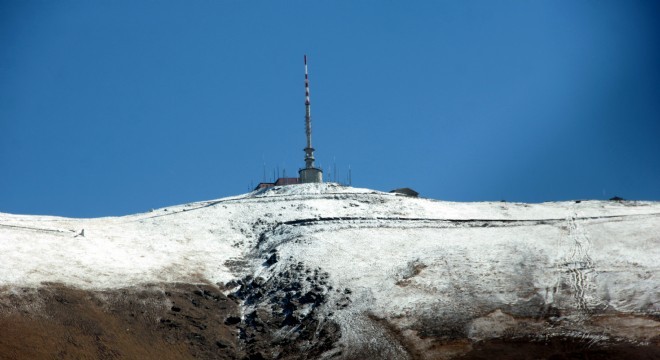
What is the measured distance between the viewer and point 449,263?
200 feet

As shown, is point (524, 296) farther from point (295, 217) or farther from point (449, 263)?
point (295, 217)

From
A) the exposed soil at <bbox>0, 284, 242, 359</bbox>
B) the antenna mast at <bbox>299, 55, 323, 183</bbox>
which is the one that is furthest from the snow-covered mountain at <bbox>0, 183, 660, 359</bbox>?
the antenna mast at <bbox>299, 55, 323, 183</bbox>

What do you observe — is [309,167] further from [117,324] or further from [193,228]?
[117,324]

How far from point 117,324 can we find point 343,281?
1601 cm

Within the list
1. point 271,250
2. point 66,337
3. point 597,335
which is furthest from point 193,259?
point 597,335

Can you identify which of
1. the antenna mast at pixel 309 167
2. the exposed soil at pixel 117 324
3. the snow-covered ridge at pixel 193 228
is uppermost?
the antenna mast at pixel 309 167

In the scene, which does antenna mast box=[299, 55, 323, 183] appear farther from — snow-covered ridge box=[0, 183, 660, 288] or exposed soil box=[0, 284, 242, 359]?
exposed soil box=[0, 284, 242, 359]

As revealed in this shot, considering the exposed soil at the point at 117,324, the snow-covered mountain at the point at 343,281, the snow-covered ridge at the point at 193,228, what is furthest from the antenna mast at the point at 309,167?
the exposed soil at the point at 117,324

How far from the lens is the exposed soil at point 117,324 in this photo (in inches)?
1767

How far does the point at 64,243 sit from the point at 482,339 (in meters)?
31.4

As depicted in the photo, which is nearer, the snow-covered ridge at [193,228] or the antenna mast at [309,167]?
the snow-covered ridge at [193,228]

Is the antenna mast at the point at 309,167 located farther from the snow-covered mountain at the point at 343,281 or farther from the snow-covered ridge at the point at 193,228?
the snow-covered mountain at the point at 343,281

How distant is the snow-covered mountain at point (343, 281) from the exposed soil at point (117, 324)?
5.2 inches

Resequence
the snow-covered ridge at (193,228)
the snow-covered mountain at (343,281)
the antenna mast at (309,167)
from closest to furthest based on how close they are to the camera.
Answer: the snow-covered mountain at (343,281)
the snow-covered ridge at (193,228)
the antenna mast at (309,167)
